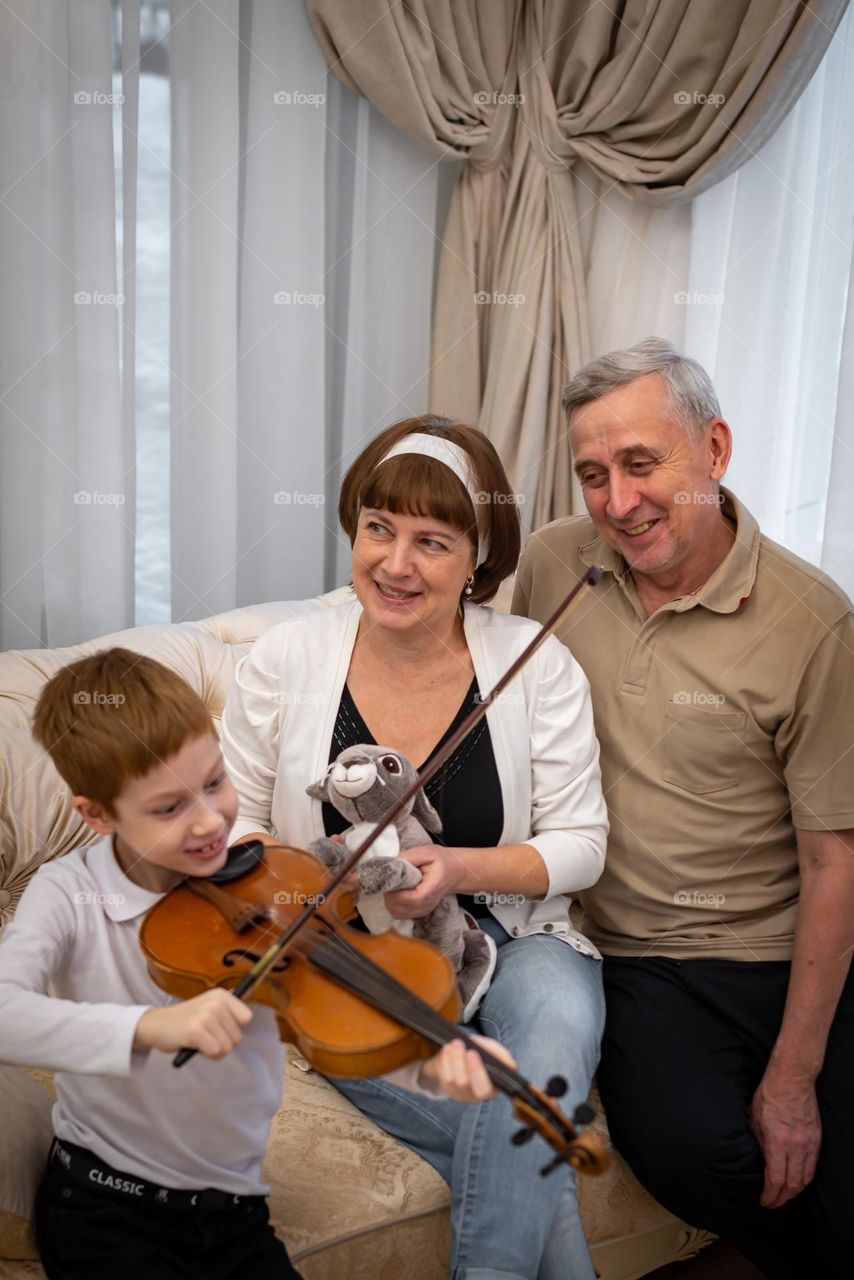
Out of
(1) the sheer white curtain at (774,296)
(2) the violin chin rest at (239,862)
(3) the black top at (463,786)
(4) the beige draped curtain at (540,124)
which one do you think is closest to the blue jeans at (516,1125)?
(3) the black top at (463,786)

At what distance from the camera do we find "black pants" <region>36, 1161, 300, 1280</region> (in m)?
1.16

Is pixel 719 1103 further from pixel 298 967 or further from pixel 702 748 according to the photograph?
pixel 298 967

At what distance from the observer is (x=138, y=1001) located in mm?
1189

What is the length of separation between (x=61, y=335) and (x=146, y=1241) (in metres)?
1.99

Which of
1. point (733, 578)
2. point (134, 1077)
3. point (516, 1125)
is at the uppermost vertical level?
point (733, 578)

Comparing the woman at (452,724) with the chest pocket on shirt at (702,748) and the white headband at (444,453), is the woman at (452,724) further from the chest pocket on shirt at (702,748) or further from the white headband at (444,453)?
the chest pocket on shirt at (702,748)

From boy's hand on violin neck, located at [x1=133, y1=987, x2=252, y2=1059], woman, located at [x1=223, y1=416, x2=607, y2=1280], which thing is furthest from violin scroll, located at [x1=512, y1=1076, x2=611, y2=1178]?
woman, located at [x1=223, y1=416, x2=607, y2=1280]

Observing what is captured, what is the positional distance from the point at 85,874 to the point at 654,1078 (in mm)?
844

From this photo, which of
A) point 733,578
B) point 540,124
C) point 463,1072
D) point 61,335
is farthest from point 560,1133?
point 540,124

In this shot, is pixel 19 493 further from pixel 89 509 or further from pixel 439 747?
pixel 439 747

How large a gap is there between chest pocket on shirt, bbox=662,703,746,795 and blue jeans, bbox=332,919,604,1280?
301 mm

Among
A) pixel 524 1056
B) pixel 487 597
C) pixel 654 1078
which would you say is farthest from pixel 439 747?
pixel 654 1078

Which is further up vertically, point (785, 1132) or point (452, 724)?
point (452, 724)

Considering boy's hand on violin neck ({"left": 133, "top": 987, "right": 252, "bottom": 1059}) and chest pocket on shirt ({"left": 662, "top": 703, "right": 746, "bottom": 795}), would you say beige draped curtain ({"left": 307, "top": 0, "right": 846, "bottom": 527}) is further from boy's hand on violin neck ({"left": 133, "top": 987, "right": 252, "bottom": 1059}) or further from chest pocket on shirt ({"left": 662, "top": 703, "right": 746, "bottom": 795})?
boy's hand on violin neck ({"left": 133, "top": 987, "right": 252, "bottom": 1059})
